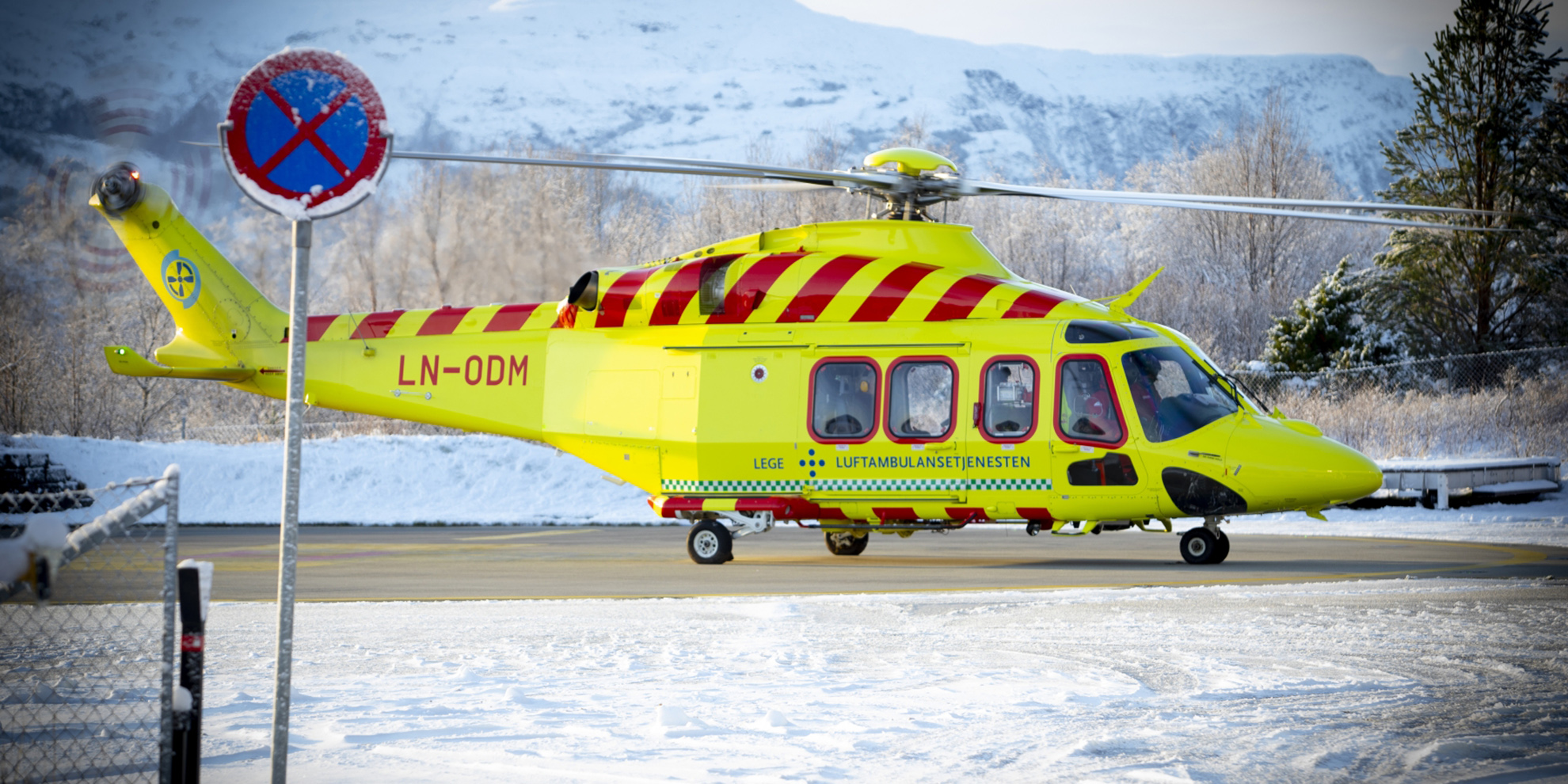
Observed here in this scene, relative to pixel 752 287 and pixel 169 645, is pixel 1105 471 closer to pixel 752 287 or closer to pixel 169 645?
pixel 752 287

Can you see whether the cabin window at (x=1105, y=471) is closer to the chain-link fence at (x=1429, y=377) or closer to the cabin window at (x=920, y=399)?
the cabin window at (x=920, y=399)

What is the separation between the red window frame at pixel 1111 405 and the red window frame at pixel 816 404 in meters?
1.74

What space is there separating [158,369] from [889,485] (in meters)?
8.63

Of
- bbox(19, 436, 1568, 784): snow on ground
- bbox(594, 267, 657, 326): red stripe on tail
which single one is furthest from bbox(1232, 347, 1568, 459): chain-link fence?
bbox(19, 436, 1568, 784): snow on ground

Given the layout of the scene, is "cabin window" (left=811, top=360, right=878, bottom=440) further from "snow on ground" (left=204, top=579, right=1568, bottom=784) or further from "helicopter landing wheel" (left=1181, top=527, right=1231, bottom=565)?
"snow on ground" (left=204, top=579, right=1568, bottom=784)

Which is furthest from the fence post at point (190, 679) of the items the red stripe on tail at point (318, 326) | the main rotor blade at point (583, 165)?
the red stripe on tail at point (318, 326)

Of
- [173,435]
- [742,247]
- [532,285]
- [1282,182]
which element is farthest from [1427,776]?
[1282,182]

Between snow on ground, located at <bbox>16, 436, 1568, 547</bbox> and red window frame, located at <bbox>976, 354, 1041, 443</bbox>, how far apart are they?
28.6 ft

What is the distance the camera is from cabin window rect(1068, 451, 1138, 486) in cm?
1190

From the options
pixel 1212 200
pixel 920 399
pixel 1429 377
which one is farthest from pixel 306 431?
pixel 1429 377

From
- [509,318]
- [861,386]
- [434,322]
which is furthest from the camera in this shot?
[434,322]

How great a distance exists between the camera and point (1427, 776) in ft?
14.6

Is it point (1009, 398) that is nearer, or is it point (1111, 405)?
point (1111, 405)

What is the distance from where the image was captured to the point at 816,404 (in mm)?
12781
